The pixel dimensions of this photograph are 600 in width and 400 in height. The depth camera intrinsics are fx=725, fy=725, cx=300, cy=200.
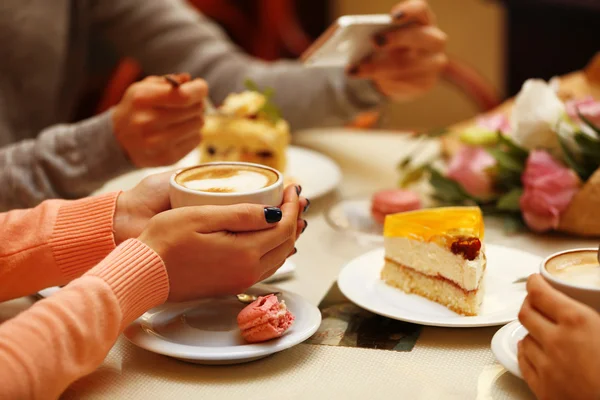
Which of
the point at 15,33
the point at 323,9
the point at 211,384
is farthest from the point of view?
the point at 323,9

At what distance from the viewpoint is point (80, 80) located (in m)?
1.99

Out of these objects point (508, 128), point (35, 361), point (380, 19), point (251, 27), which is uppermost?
point (380, 19)

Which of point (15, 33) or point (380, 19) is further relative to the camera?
point (15, 33)

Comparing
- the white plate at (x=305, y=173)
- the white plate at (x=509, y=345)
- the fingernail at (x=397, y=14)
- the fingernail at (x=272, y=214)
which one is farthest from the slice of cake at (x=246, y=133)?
the white plate at (x=509, y=345)

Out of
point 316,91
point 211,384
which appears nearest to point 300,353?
point 211,384

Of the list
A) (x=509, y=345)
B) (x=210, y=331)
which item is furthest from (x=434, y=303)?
(x=210, y=331)

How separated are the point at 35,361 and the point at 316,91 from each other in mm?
1250

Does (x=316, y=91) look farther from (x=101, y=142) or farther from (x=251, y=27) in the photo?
(x=251, y=27)

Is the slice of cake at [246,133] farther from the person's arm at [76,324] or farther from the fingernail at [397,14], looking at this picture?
the person's arm at [76,324]

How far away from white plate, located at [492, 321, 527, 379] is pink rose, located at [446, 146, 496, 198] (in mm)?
573

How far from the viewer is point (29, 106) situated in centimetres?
176

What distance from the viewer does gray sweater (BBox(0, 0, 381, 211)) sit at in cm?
137

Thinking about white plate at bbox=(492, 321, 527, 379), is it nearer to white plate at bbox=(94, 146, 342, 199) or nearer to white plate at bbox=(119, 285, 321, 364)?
white plate at bbox=(119, 285, 321, 364)

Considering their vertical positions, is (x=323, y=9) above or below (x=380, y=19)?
below
